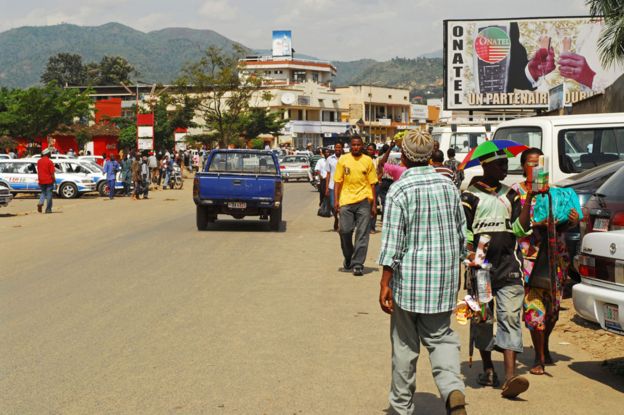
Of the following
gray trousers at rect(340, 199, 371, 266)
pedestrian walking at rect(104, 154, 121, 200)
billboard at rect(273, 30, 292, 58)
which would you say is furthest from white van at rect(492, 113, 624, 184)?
billboard at rect(273, 30, 292, 58)

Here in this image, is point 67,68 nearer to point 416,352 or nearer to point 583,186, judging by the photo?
point 583,186

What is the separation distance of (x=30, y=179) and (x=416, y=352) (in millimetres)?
32536

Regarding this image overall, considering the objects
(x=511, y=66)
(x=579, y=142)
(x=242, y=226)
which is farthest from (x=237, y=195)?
(x=511, y=66)

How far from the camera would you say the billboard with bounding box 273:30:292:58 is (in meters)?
141

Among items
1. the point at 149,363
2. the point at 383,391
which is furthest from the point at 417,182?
the point at 149,363

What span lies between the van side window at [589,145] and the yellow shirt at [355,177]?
9.06 feet

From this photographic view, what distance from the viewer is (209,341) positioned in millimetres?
7875

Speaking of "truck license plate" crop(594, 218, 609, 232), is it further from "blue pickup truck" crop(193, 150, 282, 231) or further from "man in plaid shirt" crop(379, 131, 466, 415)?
"blue pickup truck" crop(193, 150, 282, 231)

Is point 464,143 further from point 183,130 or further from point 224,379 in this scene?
Answer: point 183,130

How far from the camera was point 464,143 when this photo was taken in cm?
2541

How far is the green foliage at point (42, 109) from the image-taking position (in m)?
49.1

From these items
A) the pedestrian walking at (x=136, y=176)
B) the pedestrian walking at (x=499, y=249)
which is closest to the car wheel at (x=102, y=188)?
the pedestrian walking at (x=136, y=176)

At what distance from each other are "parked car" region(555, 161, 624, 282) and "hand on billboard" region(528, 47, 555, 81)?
33.9 metres

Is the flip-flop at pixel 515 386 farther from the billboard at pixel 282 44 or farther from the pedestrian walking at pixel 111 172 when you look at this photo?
the billboard at pixel 282 44
